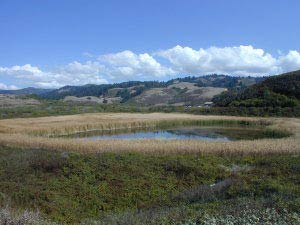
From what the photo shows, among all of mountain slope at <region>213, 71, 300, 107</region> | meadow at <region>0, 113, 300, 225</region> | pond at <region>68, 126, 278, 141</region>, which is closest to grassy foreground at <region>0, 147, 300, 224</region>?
meadow at <region>0, 113, 300, 225</region>

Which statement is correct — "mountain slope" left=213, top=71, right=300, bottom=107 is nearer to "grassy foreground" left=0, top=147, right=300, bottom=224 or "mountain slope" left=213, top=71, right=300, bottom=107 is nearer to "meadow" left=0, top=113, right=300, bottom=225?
"meadow" left=0, top=113, right=300, bottom=225

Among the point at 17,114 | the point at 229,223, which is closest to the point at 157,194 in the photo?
the point at 229,223

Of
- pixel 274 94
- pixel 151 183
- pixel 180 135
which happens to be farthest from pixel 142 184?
pixel 274 94

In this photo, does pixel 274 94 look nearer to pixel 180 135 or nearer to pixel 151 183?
pixel 180 135

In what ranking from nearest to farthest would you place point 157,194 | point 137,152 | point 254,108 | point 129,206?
point 129,206 < point 157,194 < point 137,152 < point 254,108

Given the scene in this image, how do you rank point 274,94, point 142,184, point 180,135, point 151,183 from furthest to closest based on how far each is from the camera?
point 274,94
point 180,135
point 151,183
point 142,184

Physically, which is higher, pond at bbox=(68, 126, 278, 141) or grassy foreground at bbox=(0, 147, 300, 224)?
grassy foreground at bbox=(0, 147, 300, 224)

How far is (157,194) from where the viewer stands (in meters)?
18.4

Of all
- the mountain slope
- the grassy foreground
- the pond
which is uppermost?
the mountain slope

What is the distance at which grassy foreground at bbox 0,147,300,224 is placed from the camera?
42.6 ft

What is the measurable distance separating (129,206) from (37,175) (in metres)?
5.62

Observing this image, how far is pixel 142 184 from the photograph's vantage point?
762 inches

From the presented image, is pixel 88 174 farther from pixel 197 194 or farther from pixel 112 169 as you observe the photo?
pixel 197 194

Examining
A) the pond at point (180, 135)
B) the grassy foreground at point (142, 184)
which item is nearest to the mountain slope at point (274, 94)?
the pond at point (180, 135)
